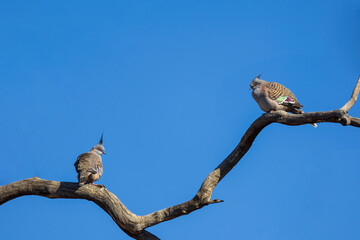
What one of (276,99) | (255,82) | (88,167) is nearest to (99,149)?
(88,167)

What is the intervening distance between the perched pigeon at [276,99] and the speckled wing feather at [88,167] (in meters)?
3.11

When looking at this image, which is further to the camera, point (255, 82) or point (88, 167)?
point (255, 82)

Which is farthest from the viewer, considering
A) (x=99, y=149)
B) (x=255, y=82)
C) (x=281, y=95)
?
(x=99, y=149)

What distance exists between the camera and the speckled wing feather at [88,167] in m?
8.55

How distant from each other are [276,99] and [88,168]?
3.47m

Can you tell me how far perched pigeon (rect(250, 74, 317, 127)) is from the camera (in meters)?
8.77

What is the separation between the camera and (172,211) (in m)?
7.88

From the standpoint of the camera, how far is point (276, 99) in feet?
28.9

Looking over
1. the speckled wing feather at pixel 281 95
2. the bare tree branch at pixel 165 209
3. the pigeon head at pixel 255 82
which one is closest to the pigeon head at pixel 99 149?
the bare tree branch at pixel 165 209

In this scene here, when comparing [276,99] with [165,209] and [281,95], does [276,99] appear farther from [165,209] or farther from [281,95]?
[165,209]

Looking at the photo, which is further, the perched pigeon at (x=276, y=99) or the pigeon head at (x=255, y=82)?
the pigeon head at (x=255, y=82)

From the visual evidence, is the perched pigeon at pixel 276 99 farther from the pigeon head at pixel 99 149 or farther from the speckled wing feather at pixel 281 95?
the pigeon head at pixel 99 149

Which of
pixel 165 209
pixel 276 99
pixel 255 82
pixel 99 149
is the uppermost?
pixel 255 82

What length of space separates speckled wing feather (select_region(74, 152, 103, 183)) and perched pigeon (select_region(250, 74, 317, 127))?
311cm
